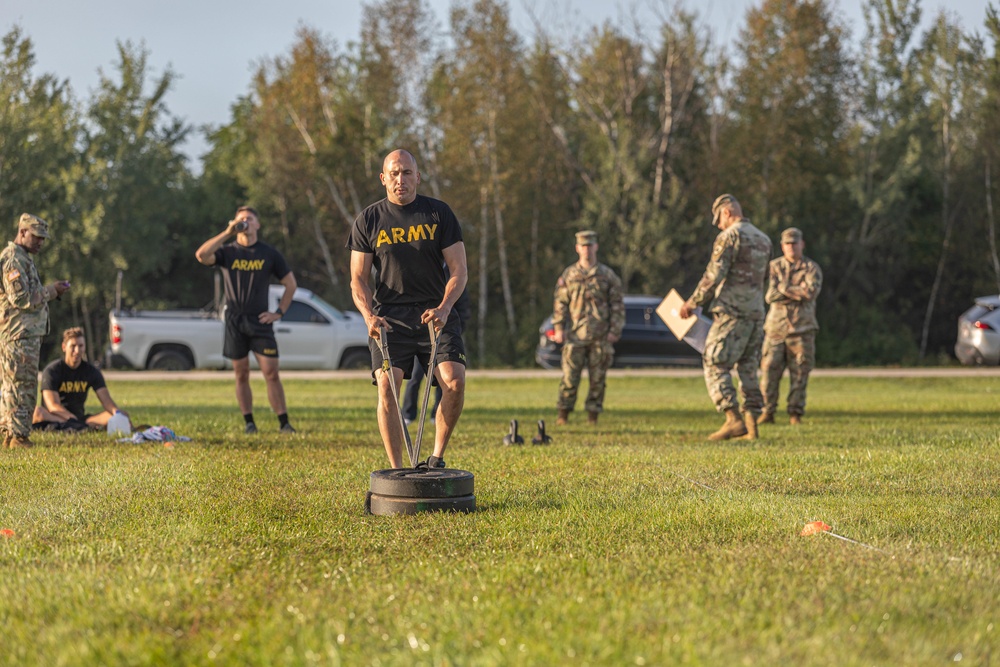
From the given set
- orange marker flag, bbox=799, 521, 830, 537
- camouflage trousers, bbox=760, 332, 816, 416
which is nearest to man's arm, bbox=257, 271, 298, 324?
camouflage trousers, bbox=760, 332, 816, 416

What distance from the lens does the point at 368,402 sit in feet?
57.0

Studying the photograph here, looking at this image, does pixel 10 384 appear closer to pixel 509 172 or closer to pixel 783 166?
pixel 509 172

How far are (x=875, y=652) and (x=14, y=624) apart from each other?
9.04 ft

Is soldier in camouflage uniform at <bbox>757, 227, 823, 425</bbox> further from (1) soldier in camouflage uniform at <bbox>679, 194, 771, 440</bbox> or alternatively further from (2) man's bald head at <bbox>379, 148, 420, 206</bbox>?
(2) man's bald head at <bbox>379, 148, 420, 206</bbox>

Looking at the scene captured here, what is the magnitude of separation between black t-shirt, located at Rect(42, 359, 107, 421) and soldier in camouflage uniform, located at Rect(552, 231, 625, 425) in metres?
4.93

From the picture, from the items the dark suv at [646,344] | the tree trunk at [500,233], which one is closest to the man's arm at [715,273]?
the dark suv at [646,344]

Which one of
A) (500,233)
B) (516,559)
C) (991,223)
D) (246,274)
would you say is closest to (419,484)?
(516,559)

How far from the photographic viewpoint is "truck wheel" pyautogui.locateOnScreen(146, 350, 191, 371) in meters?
25.2

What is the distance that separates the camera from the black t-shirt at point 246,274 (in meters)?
11.6

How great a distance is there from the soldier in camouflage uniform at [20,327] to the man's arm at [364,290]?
3.65 metres

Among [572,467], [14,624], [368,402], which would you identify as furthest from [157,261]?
[14,624]

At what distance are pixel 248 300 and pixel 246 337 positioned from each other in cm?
37

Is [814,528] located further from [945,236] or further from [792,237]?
[945,236]

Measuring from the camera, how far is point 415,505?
626 centimetres
